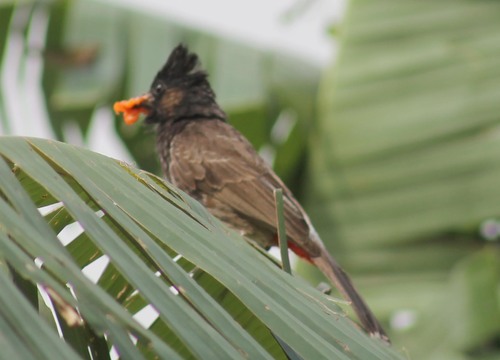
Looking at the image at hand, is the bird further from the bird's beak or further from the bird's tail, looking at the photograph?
the bird's tail

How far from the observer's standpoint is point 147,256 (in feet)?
5.72

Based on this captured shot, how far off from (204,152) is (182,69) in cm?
33

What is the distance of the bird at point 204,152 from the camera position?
4.18m

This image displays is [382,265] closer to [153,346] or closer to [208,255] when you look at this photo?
[208,255]

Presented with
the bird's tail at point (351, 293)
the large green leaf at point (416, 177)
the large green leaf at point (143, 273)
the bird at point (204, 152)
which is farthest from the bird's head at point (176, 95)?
the large green leaf at point (143, 273)

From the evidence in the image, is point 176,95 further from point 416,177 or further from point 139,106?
point 416,177

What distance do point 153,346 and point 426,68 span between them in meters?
5.26

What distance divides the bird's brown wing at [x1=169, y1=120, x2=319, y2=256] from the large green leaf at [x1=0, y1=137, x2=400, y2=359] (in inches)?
81.0

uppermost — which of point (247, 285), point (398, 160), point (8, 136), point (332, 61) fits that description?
point (8, 136)

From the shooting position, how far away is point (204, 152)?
4367 mm

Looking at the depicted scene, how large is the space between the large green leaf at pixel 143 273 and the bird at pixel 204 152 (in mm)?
1985

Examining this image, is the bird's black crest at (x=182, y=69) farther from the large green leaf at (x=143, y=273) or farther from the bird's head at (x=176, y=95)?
the large green leaf at (x=143, y=273)

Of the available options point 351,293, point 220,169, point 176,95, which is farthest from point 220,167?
point 351,293

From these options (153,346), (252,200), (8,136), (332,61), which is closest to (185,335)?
(153,346)
